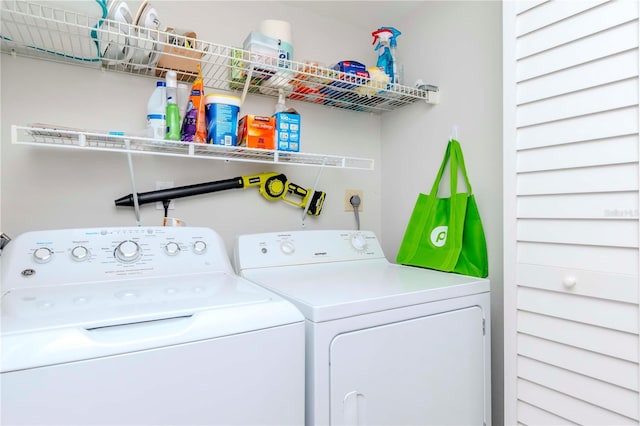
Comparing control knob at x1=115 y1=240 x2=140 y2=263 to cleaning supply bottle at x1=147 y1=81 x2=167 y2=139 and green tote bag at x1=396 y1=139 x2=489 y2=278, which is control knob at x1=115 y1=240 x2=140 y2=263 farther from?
green tote bag at x1=396 y1=139 x2=489 y2=278

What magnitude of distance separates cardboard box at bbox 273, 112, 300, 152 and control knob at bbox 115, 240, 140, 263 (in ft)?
2.27

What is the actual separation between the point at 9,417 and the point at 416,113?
2005mm

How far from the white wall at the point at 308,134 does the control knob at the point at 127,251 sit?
352 millimetres

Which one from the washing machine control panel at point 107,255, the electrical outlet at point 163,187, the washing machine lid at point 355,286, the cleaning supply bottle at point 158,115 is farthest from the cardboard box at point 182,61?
the washing machine lid at point 355,286

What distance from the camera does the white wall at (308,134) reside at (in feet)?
4.98

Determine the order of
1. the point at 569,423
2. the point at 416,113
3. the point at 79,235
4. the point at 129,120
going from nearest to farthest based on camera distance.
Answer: the point at 569,423
the point at 79,235
the point at 129,120
the point at 416,113

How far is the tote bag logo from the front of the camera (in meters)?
1.76

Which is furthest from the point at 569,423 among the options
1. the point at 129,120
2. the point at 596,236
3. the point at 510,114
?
the point at 129,120

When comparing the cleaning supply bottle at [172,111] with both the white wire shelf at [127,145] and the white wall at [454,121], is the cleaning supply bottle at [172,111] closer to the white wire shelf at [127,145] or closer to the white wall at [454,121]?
the white wire shelf at [127,145]

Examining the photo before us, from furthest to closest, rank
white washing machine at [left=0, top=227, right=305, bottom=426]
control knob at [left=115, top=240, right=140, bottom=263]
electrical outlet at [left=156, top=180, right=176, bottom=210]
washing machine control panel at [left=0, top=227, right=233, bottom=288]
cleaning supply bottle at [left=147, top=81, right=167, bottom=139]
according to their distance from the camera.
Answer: electrical outlet at [left=156, top=180, right=176, bottom=210] → cleaning supply bottle at [left=147, top=81, right=167, bottom=139] → control knob at [left=115, top=240, right=140, bottom=263] → washing machine control panel at [left=0, top=227, right=233, bottom=288] → white washing machine at [left=0, top=227, right=305, bottom=426]

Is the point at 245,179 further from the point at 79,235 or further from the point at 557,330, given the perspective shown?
the point at 557,330

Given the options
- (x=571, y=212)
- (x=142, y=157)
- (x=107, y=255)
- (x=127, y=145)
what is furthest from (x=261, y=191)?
(x=571, y=212)

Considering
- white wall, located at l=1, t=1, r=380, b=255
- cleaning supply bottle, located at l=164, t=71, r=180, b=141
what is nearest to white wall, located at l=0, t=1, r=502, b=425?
white wall, located at l=1, t=1, r=380, b=255

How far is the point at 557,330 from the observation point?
1.21 m
